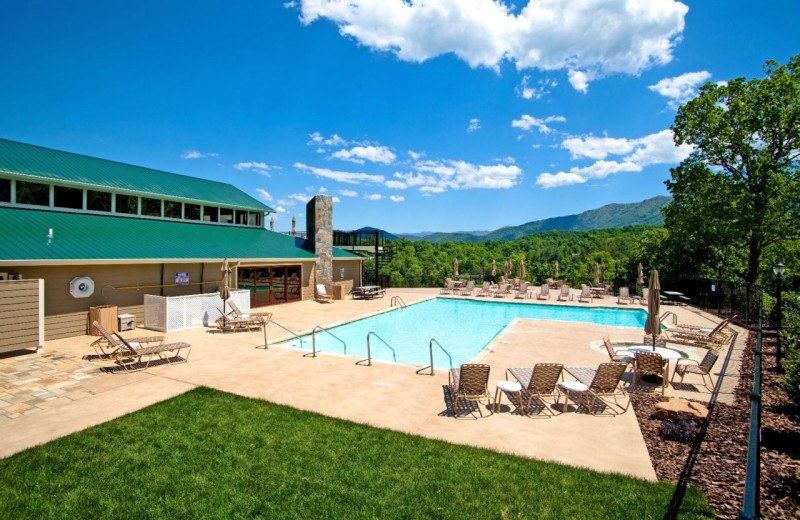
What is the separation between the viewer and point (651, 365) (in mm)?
7914

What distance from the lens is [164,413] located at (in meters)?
6.47

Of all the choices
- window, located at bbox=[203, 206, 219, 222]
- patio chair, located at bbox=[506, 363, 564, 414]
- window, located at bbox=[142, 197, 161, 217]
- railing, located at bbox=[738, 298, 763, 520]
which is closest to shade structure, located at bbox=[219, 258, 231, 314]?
window, located at bbox=[142, 197, 161, 217]

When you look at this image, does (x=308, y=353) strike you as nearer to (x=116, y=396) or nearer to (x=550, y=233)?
(x=116, y=396)

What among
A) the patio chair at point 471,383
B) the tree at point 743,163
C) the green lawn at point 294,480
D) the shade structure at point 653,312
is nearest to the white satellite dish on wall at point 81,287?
the green lawn at point 294,480

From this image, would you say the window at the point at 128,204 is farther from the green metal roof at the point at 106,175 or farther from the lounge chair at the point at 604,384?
the lounge chair at the point at 604,384

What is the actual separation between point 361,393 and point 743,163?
2299cm

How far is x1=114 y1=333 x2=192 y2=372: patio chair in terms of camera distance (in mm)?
9084

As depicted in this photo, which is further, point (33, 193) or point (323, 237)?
point (323, 237)

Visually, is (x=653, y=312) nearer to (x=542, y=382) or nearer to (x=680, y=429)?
(x=680, y=429)

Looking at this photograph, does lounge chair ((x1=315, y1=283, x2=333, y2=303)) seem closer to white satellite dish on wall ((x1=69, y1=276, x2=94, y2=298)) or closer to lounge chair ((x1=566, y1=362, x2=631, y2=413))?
white satellite dish on wall ((x1=69, y1=276, x2=94, y2=298))

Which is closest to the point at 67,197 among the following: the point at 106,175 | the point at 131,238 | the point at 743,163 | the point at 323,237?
the point at 106,175

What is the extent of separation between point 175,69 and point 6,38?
7112 millimetres

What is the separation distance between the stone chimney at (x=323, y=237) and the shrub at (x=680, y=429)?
18.7 m

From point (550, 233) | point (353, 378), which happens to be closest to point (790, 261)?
point (353, 378)
